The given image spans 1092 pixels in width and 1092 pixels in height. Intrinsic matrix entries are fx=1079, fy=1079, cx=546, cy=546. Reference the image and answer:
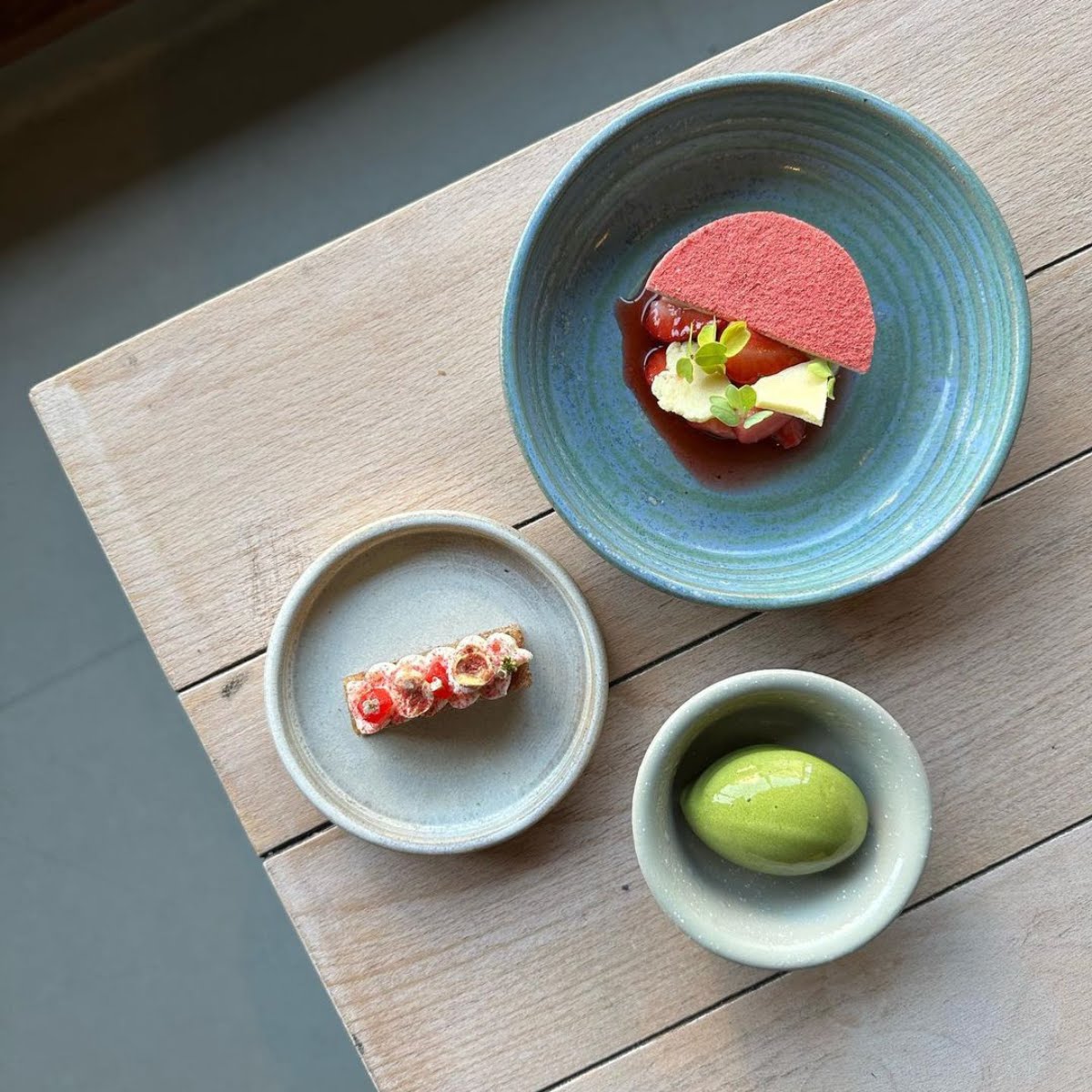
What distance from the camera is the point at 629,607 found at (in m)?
0.97

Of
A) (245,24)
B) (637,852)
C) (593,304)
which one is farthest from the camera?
(245,24)

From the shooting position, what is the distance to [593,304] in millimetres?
957

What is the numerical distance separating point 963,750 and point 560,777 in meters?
0.36

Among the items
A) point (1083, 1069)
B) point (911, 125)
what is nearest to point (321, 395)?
point (911, 125)

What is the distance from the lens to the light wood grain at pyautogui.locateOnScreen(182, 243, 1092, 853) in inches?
38.1

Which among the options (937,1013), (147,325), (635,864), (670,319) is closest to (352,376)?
(670,319)

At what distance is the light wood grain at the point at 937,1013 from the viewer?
962 mm

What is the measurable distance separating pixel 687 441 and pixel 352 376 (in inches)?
12.1

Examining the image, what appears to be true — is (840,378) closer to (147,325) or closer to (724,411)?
(724,411)

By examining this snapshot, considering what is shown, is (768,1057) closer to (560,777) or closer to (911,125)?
(560,777)

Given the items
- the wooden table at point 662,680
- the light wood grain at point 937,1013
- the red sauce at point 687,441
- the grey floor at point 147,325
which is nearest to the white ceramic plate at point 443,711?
the wooden table at point 662,680

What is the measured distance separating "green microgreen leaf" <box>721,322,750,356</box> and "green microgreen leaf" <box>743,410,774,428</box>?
0.18 feet

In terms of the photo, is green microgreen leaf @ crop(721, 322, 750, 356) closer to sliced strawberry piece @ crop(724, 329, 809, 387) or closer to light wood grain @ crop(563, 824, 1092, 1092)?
sliced strawberry piece @ crop(724, 329, 809, 387)

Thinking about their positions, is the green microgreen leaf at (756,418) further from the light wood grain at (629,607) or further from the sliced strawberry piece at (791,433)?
the light wood grain at (629,607)
